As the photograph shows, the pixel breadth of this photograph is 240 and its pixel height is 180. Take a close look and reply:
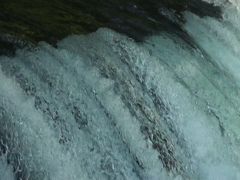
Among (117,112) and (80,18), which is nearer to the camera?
(117,112)

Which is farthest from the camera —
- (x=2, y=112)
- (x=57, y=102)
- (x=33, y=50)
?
(x=33, y=50)

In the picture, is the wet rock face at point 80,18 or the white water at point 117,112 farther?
the wet rock face at point 80,18

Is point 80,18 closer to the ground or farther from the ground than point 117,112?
closer to the ground

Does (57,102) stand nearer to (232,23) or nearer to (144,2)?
(144,2)

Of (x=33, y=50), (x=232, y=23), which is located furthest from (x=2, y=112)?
(x=232, y=23)

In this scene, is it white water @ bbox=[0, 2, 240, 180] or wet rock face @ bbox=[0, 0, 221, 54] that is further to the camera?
wet rock face @ bbox=[0, 0, 221, 54]
